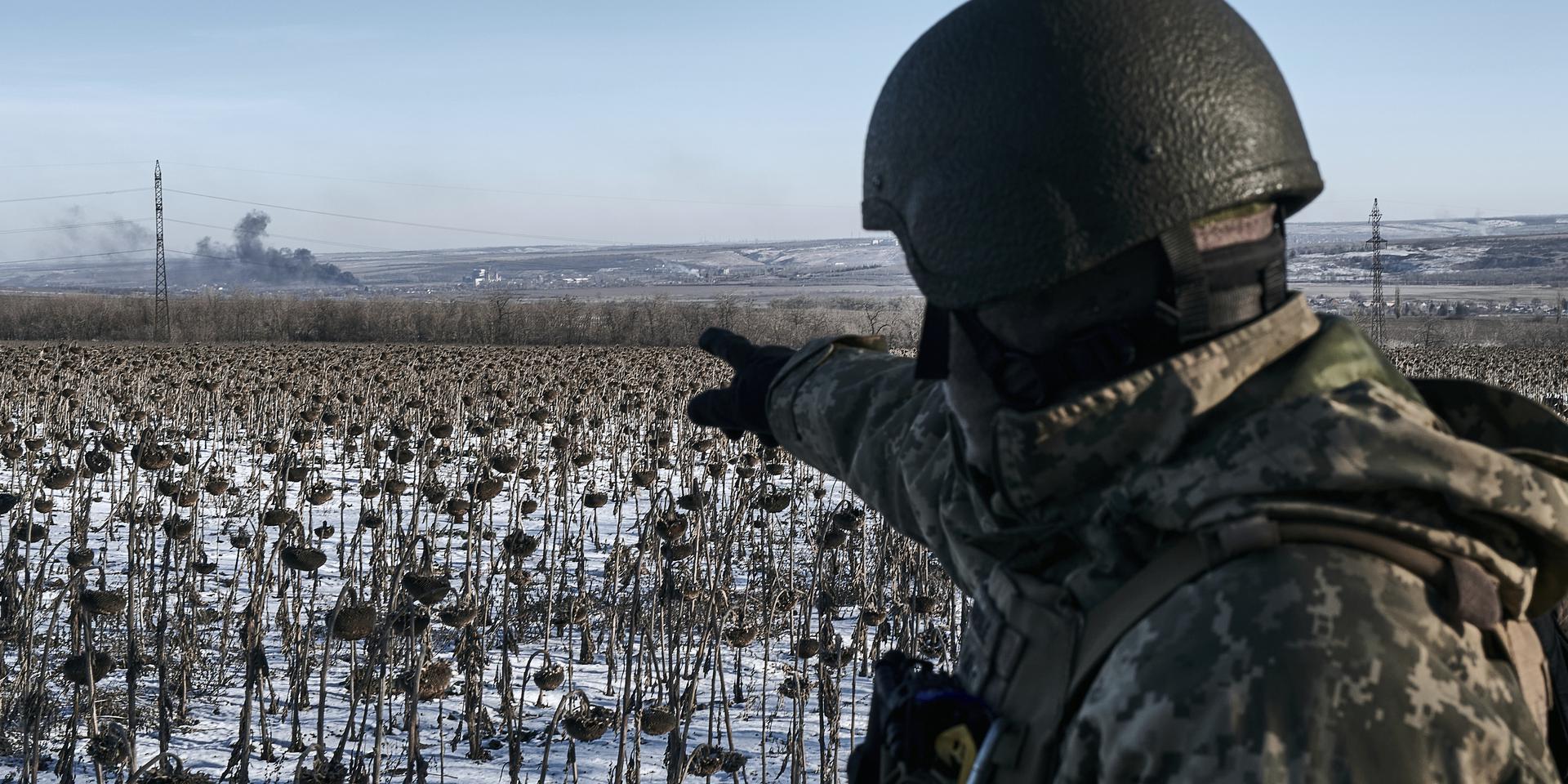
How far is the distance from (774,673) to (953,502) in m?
4.69

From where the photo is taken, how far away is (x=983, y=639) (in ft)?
4.81

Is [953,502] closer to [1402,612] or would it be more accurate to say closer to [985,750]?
[985,750]

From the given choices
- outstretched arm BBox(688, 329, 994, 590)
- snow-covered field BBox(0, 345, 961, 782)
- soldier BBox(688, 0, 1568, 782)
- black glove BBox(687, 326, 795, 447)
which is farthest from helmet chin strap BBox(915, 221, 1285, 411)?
snow-covered field BBox(0, 345, 961, 782)

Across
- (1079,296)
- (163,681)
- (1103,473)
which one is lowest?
(163,681)

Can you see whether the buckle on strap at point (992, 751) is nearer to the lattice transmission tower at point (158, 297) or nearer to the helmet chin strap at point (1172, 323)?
the helmet chin strap at point (1172, 323)

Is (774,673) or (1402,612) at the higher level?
(1402,612)

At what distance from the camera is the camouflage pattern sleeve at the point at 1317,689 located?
1.02 m

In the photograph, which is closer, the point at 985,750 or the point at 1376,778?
the point at 1376,778

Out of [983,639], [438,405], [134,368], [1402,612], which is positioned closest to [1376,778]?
[1402,612]

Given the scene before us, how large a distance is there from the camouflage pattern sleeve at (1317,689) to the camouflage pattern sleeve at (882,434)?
43 cm

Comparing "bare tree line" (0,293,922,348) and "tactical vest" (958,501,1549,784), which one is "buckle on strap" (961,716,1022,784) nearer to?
"tactical vest" (958,501,1549,784)

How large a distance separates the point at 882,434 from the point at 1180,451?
0.87 meters

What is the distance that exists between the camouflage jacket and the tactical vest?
12 millimetres

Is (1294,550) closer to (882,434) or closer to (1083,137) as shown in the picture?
(1083,137)
